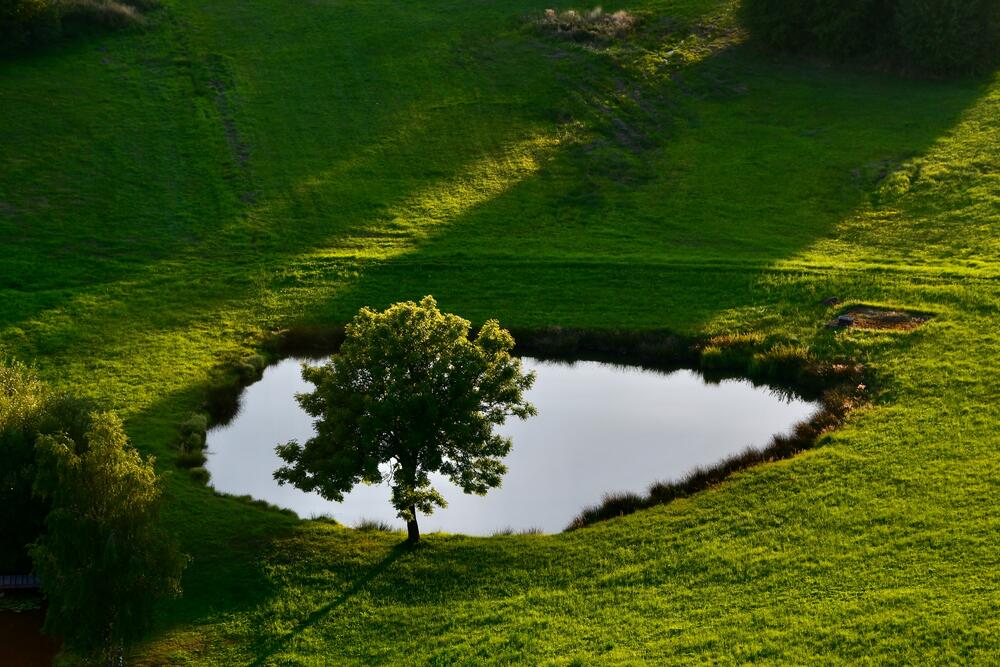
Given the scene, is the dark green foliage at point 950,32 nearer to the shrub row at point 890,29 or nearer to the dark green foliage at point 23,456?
the shrub row at point 890,29

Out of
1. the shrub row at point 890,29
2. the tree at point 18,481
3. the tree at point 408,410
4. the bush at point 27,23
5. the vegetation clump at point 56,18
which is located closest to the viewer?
the tree at point 18,481

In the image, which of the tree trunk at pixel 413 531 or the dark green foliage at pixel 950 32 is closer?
the tree trunk at pixel 413 531

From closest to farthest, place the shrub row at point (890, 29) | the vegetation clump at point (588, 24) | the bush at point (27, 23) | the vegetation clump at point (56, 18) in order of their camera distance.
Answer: the shrub row at point (890, 29), the bush at point (27, 23), the vegetation clump at point (56, 18), the vegetation clump at point (588, 24)

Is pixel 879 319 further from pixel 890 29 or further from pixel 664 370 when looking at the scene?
pixel 890 29

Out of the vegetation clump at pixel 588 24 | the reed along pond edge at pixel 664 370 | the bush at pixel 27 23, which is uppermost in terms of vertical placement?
the vegetation clump at pixel 588 24

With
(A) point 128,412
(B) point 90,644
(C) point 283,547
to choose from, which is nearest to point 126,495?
(B) point 90,644

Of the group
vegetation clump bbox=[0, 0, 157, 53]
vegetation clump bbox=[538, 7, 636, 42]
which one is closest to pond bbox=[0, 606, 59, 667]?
vegetation clump bbox=[0, 0, 157, 53]

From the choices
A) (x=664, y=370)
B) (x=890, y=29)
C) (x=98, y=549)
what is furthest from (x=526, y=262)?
(x=890, y=29)

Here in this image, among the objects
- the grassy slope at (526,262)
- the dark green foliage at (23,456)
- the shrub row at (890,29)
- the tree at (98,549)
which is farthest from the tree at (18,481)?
the shrub row at (890,29)
